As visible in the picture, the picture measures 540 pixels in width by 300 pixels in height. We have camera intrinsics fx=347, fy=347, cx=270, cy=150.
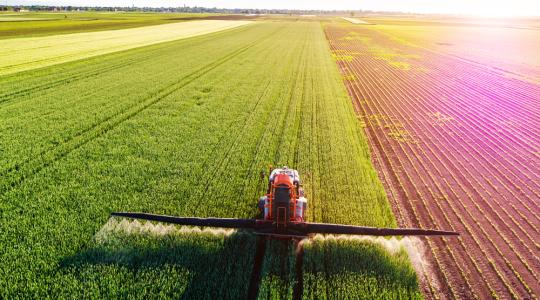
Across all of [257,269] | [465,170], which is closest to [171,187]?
[257,269]

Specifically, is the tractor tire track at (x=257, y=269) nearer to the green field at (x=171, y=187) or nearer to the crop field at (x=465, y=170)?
the green field at (x=171, y=187)

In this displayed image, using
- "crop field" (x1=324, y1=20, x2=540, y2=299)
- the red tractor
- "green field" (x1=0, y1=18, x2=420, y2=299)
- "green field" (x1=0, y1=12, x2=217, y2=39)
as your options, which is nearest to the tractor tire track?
"green field" (x1=0, y1=18, x2=420, y2=299)

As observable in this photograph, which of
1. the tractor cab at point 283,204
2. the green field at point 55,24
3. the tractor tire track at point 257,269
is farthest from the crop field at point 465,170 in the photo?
the green field at point 55,24

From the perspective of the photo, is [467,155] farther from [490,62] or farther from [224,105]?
[490,62]

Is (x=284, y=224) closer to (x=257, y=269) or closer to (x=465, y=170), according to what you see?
(x=257, y=269)

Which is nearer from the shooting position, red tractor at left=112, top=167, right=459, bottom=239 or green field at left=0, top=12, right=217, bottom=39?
red tractor at left=112, top=167, right=459, bottom=239

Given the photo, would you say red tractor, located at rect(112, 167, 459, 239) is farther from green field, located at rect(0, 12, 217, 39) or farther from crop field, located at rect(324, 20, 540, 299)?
green field, located at rect(0, 12, 217, 39)
